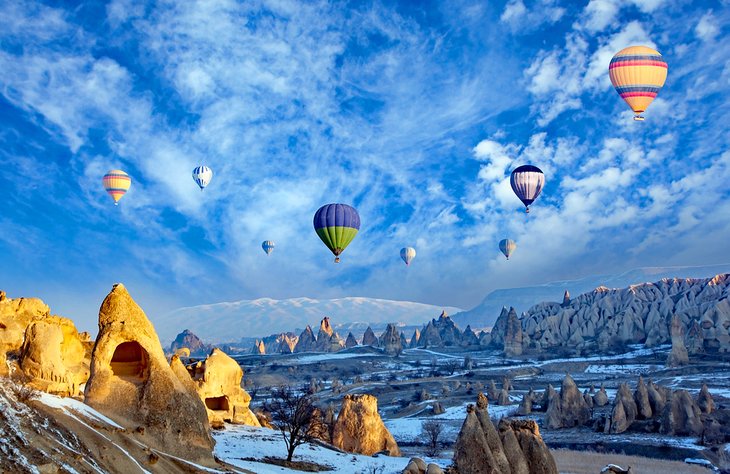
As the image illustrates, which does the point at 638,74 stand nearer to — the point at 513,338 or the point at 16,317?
the point at 16,317

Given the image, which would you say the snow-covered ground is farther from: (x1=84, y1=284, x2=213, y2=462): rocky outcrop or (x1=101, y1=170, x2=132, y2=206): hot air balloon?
(x1=101, y1=170, x2=132, y2=206): hot air balloon

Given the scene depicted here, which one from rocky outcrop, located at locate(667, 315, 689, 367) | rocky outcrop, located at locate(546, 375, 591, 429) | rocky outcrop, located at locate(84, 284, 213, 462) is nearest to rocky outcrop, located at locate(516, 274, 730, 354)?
rocky outcrop, located at locate(667, 315, 689, 367)

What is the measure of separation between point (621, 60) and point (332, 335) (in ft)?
471

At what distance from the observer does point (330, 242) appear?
66125 millimetres

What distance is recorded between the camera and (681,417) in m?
54.2

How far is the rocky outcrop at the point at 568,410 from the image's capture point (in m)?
61.4

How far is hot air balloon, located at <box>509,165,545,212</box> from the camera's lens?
2936 inches

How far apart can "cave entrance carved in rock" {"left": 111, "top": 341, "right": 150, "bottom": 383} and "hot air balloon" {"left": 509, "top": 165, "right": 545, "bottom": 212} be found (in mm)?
57798

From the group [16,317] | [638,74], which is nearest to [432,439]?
[16,317]

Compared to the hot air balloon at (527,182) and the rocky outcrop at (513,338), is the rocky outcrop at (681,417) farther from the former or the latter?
the rocky outcrop at (513,338)

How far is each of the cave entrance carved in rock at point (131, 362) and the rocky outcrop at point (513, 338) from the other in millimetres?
142991

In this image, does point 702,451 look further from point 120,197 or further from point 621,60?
point 120,197

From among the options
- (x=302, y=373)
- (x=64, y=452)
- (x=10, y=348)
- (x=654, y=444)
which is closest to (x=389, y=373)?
(x=302, y=373)

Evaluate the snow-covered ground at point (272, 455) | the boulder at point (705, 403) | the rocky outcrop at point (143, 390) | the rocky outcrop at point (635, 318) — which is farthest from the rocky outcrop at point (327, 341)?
the rocky outcrop at point (143, 390)
